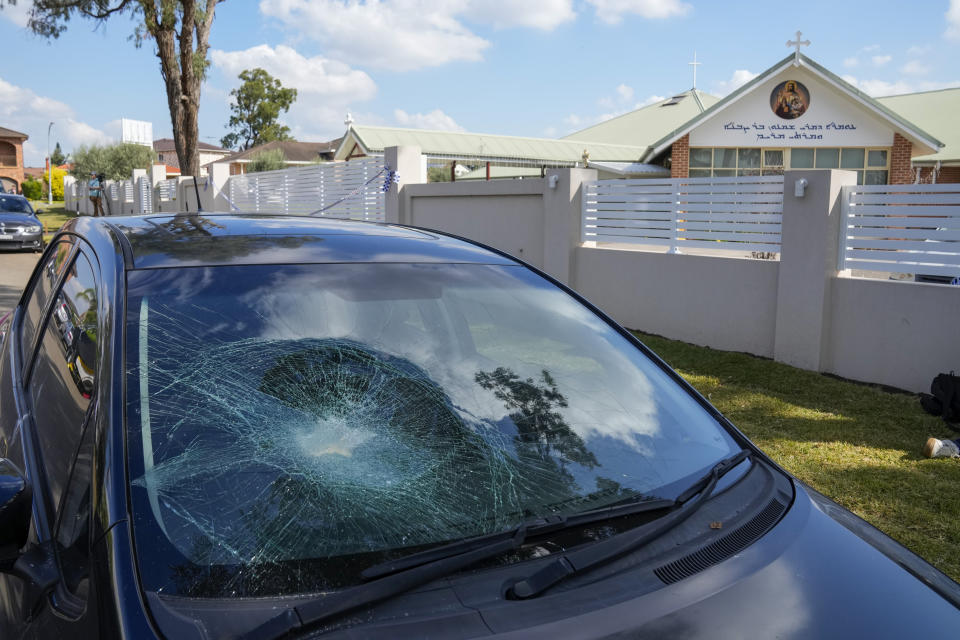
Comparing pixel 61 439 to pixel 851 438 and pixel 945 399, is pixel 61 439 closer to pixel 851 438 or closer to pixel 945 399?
pixel 851 438

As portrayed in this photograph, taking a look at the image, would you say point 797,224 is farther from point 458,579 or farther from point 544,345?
point 458,579

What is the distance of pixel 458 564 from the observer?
1.48 m

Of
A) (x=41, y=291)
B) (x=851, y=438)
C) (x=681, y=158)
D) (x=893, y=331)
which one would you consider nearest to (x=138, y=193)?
(x=681, y=158)

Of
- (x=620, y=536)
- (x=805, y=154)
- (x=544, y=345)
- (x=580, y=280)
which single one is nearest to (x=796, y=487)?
(x=620, y=536)

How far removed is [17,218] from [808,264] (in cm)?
1898

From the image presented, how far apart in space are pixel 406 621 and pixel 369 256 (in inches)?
49.0

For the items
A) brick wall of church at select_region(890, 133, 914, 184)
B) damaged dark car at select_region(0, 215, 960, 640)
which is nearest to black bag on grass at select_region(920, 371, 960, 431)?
damaged dark car at select_region(0, 215, 960, 640)

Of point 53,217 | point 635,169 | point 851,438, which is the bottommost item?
point 851,438

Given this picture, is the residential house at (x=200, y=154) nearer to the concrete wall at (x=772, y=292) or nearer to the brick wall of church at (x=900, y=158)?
the brick wall of church at (x=900, y=158)

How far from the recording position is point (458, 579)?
4.78ft

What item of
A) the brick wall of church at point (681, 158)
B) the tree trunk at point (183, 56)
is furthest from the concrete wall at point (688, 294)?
the brick wall of church at point (681, 158)

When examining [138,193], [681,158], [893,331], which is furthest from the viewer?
[138,193]

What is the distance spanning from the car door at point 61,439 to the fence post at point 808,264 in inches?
253

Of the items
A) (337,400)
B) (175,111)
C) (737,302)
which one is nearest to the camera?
(337,400)
